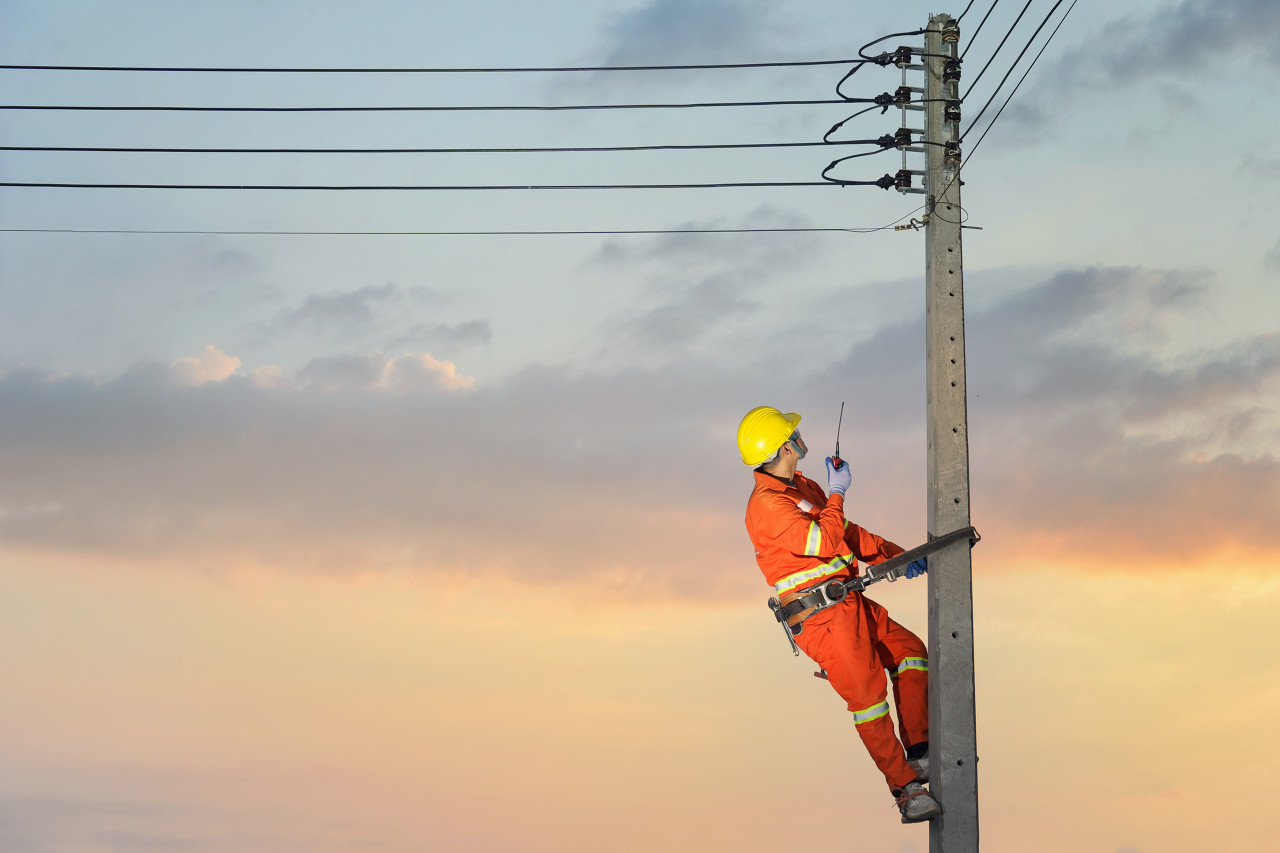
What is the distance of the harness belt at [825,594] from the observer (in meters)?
10.1

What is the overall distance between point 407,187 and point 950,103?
6627 mm

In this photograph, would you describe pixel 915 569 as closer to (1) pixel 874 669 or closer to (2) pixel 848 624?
(2) pixel 848 624

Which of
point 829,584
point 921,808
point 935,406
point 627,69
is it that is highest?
point 627,69

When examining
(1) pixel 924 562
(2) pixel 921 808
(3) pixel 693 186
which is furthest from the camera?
(3) pixel 693 186

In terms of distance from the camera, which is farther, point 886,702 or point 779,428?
point 779,428

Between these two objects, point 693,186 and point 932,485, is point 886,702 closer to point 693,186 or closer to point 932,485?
point 932,485

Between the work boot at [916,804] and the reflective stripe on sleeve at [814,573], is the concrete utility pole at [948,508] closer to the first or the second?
the work boot at [916,804]

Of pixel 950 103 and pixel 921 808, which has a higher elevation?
pixel 950 103

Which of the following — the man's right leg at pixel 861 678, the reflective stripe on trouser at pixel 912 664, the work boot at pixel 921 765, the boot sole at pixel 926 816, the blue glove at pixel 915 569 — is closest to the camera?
the boot sole at pixel 926 816

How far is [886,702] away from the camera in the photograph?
10102 mm

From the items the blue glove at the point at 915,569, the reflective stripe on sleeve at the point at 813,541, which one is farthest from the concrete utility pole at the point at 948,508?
the reflective stripe on sleeve at the point at 813,541

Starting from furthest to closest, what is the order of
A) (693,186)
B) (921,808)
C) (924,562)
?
1. (693,186)
2. (924,562)
3. (921,808)

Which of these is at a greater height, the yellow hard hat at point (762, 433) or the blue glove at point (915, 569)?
the yellow hard hat at point (762, 433)

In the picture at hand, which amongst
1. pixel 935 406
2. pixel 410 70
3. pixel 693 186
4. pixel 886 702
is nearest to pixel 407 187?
pixel 410 70
